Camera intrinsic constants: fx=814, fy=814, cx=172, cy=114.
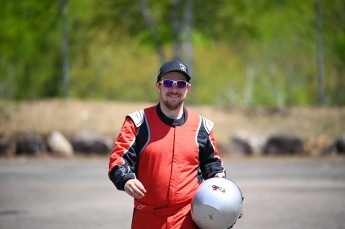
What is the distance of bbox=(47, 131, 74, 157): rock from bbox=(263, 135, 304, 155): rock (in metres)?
6.50

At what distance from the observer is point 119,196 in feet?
49.2

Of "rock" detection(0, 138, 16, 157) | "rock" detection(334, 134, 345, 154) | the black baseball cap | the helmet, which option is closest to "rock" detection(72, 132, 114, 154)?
"rock" detection(0, 138, 16, 157)

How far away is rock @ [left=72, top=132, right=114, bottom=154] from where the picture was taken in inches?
1032

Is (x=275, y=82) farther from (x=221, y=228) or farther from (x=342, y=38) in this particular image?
(x=221, y=228)

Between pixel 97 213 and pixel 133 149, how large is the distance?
7.09m

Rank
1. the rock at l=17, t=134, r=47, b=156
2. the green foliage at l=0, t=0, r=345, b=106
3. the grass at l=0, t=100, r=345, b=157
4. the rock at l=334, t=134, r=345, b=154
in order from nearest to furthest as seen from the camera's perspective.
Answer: the rock at l=334, t=134, r=345, b=154, the rock at l=17, t=134, r=47, b=156, the grass at l=0, t=100, r=345, b=157, the green foliage at l=0, t=0, r=345, b=106

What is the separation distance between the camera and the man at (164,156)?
5324mm

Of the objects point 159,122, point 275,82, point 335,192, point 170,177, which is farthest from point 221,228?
point 275,82

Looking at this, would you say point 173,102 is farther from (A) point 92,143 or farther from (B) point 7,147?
(B) point 7,147

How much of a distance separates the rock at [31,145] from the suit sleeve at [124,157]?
832 inches

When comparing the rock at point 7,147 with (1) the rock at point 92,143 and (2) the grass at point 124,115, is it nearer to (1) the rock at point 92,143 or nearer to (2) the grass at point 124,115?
(2) the grass at point 124,115

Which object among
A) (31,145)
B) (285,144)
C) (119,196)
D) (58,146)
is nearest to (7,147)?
(31,145)

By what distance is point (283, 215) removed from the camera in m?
11.7

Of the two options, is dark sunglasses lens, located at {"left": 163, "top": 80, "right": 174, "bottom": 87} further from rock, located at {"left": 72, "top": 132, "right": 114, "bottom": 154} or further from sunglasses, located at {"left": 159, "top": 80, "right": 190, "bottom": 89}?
rock, located at {"left": 72, "top": 132, "right": 114, "bottom": 154}
